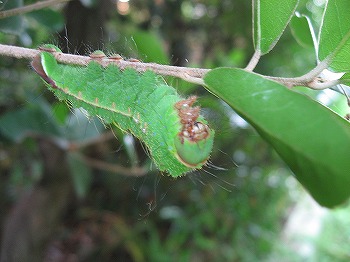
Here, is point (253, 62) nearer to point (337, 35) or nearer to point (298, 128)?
point (337, 35)

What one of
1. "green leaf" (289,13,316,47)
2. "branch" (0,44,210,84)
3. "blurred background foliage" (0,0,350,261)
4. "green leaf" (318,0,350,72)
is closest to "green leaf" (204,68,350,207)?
"branch" (0,44,210,84)

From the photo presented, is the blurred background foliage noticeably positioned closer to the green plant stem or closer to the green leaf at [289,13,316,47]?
the green leaf at [289,13,316,47]

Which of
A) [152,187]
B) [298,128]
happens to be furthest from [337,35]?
[152,187]

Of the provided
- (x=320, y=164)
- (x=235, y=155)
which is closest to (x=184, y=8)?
(x=235, y=155)

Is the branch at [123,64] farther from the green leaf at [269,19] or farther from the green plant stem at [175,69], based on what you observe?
the green leaf at [269,19]

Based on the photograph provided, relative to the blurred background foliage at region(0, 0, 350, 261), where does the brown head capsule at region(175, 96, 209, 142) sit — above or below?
above

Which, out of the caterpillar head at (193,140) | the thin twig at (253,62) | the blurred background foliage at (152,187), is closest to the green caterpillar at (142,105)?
the caterpillar head at (193,140)
